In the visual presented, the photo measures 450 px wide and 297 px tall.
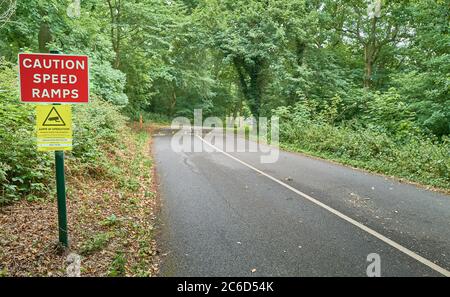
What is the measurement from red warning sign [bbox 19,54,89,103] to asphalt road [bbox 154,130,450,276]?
2.49m

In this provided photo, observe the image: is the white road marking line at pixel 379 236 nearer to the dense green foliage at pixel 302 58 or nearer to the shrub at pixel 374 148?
the shrub at pixel 374 148

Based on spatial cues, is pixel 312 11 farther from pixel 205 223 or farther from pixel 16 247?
pixel 16 247

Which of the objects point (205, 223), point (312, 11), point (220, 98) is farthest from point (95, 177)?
point (220, 98)

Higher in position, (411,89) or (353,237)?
(411,89)

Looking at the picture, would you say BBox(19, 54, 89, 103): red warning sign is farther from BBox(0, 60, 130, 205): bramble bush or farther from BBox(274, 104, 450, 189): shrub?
BBox(274, 104, 450, 189): shrub

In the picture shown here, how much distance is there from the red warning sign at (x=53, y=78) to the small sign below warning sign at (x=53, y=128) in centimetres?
14

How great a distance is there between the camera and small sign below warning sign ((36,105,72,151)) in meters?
3.74

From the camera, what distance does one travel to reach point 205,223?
558 centimetres

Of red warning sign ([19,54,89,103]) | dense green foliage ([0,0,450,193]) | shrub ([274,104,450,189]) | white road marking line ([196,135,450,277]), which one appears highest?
dense green foliage ([0,0,450,193])

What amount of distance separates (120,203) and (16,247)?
2.41 m

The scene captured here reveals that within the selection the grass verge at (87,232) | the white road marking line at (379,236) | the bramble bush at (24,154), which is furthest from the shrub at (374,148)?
the bramble bush at (24,154)

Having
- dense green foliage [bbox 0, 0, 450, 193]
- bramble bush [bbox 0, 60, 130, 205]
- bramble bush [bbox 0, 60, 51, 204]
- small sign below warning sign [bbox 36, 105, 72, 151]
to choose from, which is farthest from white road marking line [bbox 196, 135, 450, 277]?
bramble bush [bbox 0, 60, 51, 204]

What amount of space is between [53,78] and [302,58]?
833 inches

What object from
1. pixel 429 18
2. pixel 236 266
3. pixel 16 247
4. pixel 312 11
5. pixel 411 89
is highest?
pixel 312 11
